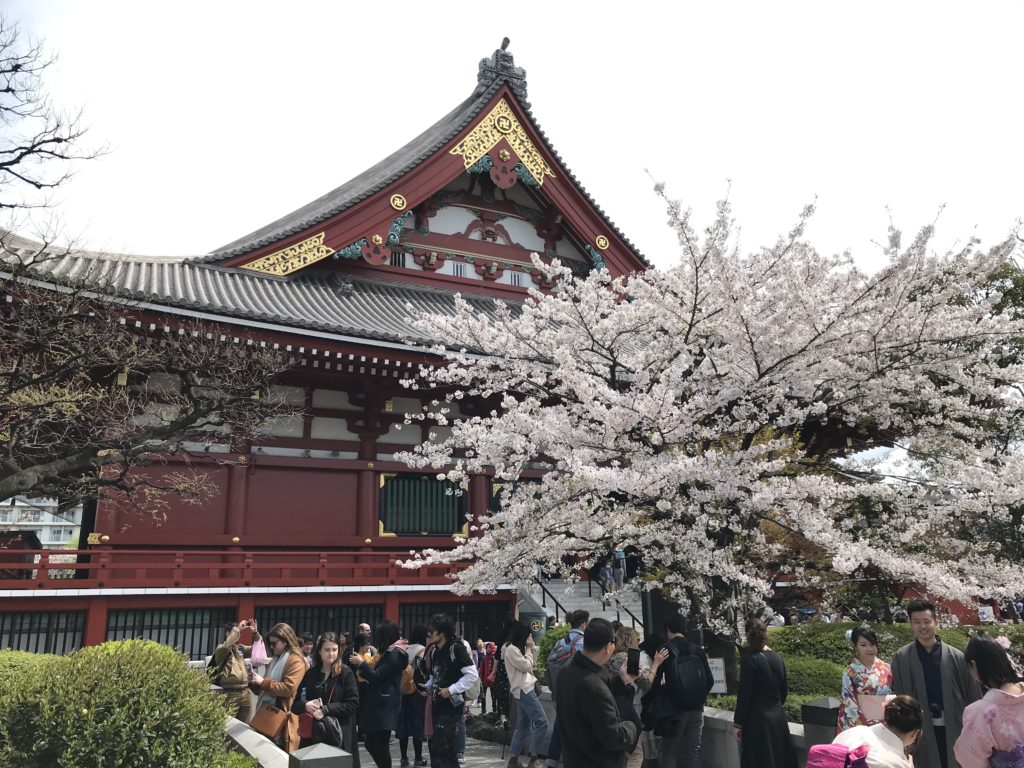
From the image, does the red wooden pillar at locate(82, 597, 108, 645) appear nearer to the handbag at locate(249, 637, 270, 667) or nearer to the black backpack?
the handbag at locate(249, 637, 270, 667)

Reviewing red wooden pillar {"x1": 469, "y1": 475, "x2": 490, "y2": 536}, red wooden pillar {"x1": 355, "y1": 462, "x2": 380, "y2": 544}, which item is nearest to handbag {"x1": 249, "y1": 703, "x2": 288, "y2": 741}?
red wooden pillar {"x1": 355, "y1": 462, "x2": 380, "y2": 544}

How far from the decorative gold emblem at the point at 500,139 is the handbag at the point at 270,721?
1564cm

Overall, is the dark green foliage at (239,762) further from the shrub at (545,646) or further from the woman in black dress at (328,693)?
the shrub at (545,646)

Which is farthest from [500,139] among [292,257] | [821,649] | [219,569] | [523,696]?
[523,696]

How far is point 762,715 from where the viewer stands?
20.2ft

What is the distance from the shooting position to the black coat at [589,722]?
14.8 ft

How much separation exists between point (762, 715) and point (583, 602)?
35.7 feet

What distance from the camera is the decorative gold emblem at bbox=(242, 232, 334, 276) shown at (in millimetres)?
17750

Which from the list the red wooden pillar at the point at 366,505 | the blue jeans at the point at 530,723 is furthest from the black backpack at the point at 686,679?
the red wooden pillar at the point at 366,505

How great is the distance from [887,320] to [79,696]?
9.27m

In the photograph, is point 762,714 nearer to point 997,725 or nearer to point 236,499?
point 997,725

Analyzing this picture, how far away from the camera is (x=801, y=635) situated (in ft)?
40.1

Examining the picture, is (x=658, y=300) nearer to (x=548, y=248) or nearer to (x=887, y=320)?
(x=887, y=320)

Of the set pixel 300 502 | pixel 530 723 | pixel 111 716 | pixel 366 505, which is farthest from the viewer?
pixel 366 505
